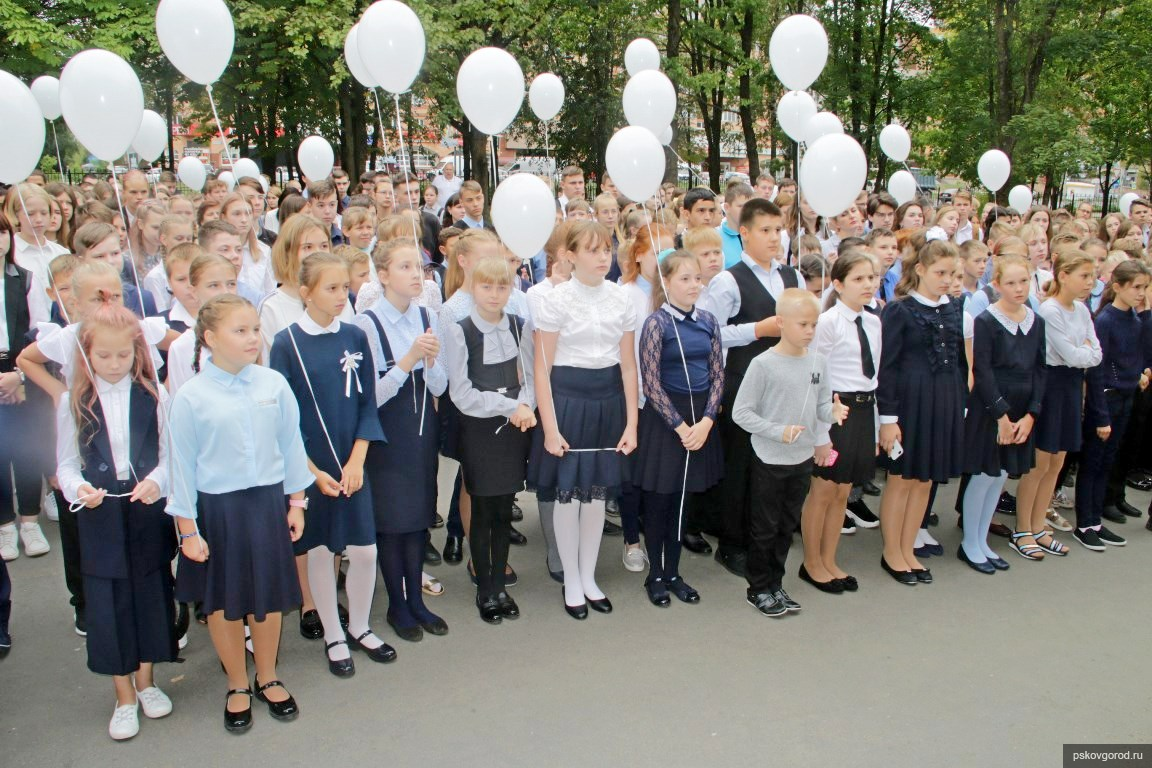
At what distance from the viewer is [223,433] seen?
3100 mm

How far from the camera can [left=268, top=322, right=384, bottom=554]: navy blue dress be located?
3.55 meters

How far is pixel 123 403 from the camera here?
10.6 feet

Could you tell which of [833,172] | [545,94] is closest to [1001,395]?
[833,172]

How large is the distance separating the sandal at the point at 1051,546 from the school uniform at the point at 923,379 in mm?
1031

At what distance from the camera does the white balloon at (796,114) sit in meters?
6.61

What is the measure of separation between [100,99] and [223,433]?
1907mm

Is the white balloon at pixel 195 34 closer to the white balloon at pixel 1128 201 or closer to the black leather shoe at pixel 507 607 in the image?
the black leather shoe at pixel 507 607

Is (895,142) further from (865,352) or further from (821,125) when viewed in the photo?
(865,352)

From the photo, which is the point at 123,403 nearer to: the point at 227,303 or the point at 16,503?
the point at 227,303

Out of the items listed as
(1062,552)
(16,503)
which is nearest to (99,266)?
(16,503)

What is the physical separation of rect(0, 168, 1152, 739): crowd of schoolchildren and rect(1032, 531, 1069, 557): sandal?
2 cm

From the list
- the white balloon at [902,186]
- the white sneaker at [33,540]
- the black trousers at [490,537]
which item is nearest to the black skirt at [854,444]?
the black trousers at [490,537]

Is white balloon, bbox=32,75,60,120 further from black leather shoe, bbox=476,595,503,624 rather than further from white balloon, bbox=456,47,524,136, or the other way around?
black leather shoe, bbox=476,595,503,624

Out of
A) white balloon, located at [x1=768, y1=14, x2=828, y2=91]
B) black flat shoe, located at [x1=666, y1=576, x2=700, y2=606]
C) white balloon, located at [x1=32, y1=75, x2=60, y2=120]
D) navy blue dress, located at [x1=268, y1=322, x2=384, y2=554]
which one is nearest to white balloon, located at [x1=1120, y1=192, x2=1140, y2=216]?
white balloon, located at [x1=768, y1=14, x2=828, y2=91]
